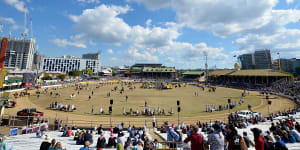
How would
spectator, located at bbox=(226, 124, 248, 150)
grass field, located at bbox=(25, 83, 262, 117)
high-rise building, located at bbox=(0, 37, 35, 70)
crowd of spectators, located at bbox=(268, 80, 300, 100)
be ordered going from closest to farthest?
spectator, located at bbox=(226, 124, 248, 150) < grass field, located at bbox=(25, 83, 262, 117) < crowd of spectators, located at bbox=(268, 80, 300, 100) < high-rise building, located at bbox=(0, 37, 35, 70)

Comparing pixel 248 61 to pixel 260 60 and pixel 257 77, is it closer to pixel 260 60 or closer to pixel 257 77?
pixel 260 60

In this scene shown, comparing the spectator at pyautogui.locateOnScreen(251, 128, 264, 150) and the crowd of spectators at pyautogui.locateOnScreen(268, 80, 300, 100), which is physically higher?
the crowd of spectators at pyautogui.locateOnScreen(268, 80, 300, 100)

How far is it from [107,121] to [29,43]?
173 m

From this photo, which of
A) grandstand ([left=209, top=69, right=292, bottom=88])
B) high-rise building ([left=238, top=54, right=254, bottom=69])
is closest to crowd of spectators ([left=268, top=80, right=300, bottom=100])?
grandstand ([left=209, top=69, right=292, bottom=88])

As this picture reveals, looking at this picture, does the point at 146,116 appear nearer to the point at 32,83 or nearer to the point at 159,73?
the point at 32,83

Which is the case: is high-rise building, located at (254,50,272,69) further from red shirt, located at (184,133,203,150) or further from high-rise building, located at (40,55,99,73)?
red shirt, located at (184,133,203,150)

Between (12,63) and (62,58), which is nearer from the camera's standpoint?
(12,63)

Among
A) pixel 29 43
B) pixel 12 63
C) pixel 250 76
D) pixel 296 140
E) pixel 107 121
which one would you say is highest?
pixel 29 43

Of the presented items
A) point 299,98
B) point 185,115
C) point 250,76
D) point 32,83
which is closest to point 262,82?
point 250,76

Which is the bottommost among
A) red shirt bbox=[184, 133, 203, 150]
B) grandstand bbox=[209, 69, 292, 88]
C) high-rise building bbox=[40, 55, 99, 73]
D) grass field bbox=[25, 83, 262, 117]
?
grass field bbox=[25, 83, 262, 117]

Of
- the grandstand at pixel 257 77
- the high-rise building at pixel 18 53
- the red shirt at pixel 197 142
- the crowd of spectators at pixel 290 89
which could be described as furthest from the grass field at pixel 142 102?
the high-rise building at pixel 18 53

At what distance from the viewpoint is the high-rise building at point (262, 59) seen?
13888cm

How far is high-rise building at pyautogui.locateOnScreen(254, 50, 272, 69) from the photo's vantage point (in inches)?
5468

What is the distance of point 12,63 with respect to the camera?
138 meters
